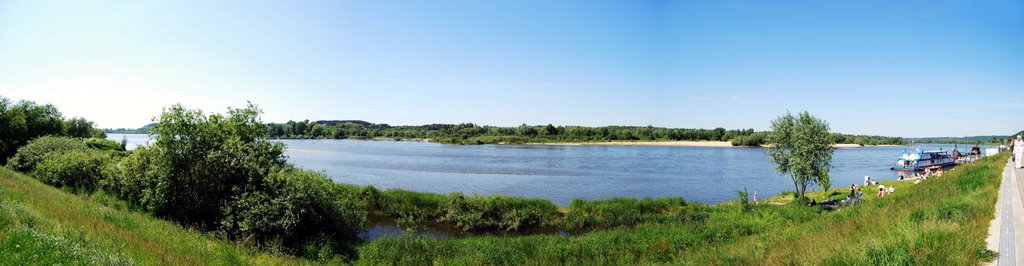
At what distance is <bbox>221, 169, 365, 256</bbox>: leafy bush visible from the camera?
64.1 feet

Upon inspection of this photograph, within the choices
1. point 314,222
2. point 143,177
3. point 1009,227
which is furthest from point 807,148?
point 143,177

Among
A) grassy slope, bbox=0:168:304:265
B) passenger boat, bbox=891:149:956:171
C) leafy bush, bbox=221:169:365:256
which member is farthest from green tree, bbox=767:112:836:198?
passenger boat, bbox=891:149:956:171

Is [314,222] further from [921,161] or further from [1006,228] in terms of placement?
[921,161]

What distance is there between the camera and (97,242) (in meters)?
11.2

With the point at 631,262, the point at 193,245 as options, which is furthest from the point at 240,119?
the point at 631,262

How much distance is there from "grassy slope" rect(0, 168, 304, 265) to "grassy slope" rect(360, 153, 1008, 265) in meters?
6.13

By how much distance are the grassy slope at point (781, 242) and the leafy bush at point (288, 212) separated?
2.45 metres

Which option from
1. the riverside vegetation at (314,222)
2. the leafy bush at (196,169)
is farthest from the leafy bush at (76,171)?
the leafy bush at (196,169)

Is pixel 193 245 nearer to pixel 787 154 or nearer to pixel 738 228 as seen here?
pixel 738 228

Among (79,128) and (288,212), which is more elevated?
(79,128)

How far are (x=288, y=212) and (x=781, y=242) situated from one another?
1779 centimetres

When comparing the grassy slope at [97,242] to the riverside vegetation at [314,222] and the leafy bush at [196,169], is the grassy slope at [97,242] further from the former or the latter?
the leafy bush at [196,169]

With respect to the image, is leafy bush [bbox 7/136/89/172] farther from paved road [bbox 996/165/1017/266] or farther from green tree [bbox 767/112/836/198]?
green tree [bbox 767/112/836/198]

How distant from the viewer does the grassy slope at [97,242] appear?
891 centimetres
